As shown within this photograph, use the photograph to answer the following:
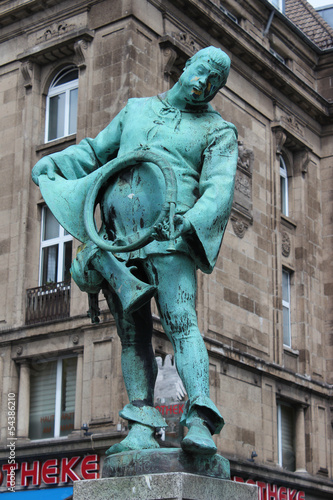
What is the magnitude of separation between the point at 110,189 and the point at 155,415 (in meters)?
1.33

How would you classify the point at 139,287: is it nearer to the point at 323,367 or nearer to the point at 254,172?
the point at 254,172

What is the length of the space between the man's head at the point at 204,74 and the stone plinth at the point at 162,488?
2261 mm


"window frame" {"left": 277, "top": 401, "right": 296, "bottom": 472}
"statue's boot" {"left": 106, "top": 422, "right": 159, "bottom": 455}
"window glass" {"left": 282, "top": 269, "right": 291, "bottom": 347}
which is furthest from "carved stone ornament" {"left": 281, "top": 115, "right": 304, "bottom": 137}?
"statue's boot" {"left": 106, "top": 422, "right": 159, "bottom": 455}

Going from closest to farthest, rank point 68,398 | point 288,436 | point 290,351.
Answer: point 68,398, point 288,436, point 290,351

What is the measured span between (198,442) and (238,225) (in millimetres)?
19372

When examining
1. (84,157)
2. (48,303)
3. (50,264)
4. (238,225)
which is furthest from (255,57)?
(84,157)

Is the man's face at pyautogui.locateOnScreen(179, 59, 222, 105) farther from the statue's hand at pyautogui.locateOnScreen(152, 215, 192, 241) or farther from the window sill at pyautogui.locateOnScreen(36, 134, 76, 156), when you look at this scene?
the window sill at pyautogui.locateOnScreen(36, 134, 76, 156)

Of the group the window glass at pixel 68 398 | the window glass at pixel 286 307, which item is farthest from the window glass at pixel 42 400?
the window glass at pixel 286 307

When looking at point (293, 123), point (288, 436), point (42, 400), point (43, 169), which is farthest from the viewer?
point (293, 123)

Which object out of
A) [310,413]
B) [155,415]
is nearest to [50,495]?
[310,413]

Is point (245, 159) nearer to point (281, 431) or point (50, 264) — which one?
point (50, 264)

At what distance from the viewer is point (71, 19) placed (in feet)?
72.9

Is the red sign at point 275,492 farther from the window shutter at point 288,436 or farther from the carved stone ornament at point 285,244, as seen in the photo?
the carved stone ornament at point 285,244

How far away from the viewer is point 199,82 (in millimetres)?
5668
